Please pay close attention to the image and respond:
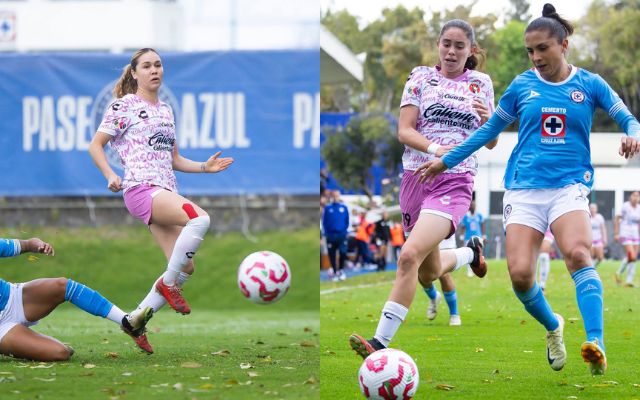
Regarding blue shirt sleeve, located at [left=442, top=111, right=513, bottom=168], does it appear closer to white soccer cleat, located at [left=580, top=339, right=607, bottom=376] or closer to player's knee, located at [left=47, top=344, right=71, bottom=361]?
white soccer cleat, located at [left=580, top=339, right=607, bottom=376]

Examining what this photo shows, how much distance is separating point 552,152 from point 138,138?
3231 mm

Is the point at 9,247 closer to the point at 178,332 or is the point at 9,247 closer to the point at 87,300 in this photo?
the point at 87,300

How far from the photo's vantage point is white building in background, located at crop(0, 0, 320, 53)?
18.9 meters

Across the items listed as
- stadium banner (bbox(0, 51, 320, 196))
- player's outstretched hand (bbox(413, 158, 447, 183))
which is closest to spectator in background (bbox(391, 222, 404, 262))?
stadium banner (bbox(0, 51, 320, 196))

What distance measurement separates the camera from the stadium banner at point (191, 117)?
18.6m

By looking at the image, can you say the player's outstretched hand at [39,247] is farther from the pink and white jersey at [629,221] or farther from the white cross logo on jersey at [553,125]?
the pink and white jersey at [629,221]

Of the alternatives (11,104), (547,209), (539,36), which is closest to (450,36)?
(539,36)

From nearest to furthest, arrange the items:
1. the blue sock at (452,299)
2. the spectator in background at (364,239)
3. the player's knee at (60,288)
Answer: the player's knee at (60,288), the blue sock at (452,299), the spectator in background at (364,239)

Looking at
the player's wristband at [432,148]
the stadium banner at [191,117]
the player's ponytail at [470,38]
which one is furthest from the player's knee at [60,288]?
the stadium banner at [191,117]

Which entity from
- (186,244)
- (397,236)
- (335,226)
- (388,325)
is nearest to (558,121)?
(388,325)

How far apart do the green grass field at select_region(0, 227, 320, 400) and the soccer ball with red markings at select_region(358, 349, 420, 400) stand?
36cm

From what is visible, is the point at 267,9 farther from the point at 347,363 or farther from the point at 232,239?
the point at 347,363

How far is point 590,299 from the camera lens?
6.35m

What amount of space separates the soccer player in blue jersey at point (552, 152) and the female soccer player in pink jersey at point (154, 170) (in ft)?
7.02
